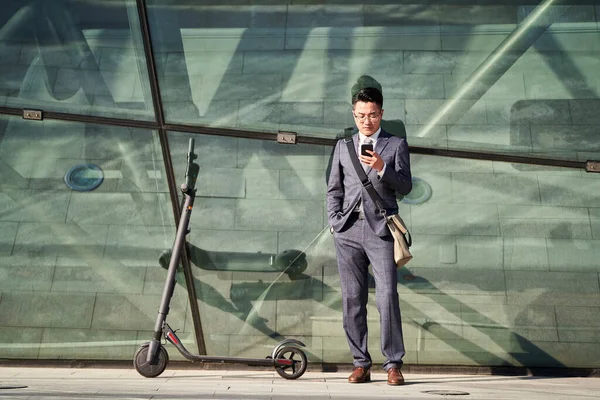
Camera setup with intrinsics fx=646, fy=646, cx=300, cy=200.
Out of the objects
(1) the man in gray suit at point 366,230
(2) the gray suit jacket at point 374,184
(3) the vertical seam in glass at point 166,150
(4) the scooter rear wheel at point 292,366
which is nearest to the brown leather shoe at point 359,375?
(1) the man in gray suit at point 366,230

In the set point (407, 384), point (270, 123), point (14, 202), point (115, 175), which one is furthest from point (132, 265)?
point (407, 384)

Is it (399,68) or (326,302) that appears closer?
(326,302)

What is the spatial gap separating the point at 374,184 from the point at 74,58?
2.25 metres

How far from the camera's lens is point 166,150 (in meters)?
4.20

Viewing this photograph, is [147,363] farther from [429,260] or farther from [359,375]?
[429,260]

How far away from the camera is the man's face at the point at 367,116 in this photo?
3361 mm

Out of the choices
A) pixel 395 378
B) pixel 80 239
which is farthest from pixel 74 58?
pixel 395 378

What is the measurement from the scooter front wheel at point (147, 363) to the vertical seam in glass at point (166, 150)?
69 centimetres

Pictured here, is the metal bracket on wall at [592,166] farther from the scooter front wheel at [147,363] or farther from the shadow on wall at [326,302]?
the scooter front wheel at [147,363]

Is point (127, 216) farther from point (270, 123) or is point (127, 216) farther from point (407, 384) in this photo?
point (407, 384)

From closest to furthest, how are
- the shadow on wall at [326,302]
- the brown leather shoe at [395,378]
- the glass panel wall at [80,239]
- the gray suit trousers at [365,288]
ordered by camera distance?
the brown leather shoe at [395,378] → the gray suit trousers at [365,288] → the shadow on wall at [326,302] → the glass panel wall at [80,239]

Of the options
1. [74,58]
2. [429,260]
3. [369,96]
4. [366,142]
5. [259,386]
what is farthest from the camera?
[74,58]

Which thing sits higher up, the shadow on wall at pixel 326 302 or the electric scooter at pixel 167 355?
the shadow on wall at pixel 326 302

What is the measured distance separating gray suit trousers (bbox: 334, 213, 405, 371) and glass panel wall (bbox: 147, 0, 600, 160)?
1033 mm
